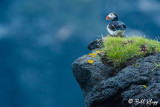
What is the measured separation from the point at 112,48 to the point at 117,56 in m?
0.49

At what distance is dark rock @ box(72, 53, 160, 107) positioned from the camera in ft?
15.7

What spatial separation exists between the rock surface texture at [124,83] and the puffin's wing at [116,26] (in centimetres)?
248

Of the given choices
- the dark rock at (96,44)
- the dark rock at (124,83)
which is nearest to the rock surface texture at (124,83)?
the dark rock at (124,83)

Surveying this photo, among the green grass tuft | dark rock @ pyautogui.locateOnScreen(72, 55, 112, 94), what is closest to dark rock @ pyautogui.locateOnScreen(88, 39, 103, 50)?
Result: the green grass tuft

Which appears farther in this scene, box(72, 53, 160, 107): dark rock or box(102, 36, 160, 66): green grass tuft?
box(102, 36, 160, 66): green grass tuft

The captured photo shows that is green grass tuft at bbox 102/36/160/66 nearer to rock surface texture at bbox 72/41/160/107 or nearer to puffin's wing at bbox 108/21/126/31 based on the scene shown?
rock surface texture at bbox 72/41/160/107

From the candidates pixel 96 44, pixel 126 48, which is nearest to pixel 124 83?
pixel 126 48

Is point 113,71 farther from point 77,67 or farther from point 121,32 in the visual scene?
point 121,32

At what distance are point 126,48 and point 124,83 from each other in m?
2.42

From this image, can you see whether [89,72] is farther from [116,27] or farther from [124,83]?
[116,27]

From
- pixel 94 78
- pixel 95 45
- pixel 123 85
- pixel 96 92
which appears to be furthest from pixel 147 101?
pixel 95 45

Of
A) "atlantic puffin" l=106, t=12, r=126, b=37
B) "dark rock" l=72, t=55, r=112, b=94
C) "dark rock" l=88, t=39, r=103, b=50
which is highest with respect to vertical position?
"atlantic puffin" l=106, t=12, r=126, b=37

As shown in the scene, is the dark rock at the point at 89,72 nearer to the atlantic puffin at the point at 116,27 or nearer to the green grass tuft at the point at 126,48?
the green grass tuft at the point at 126,48

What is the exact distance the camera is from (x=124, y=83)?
5.48 metres
